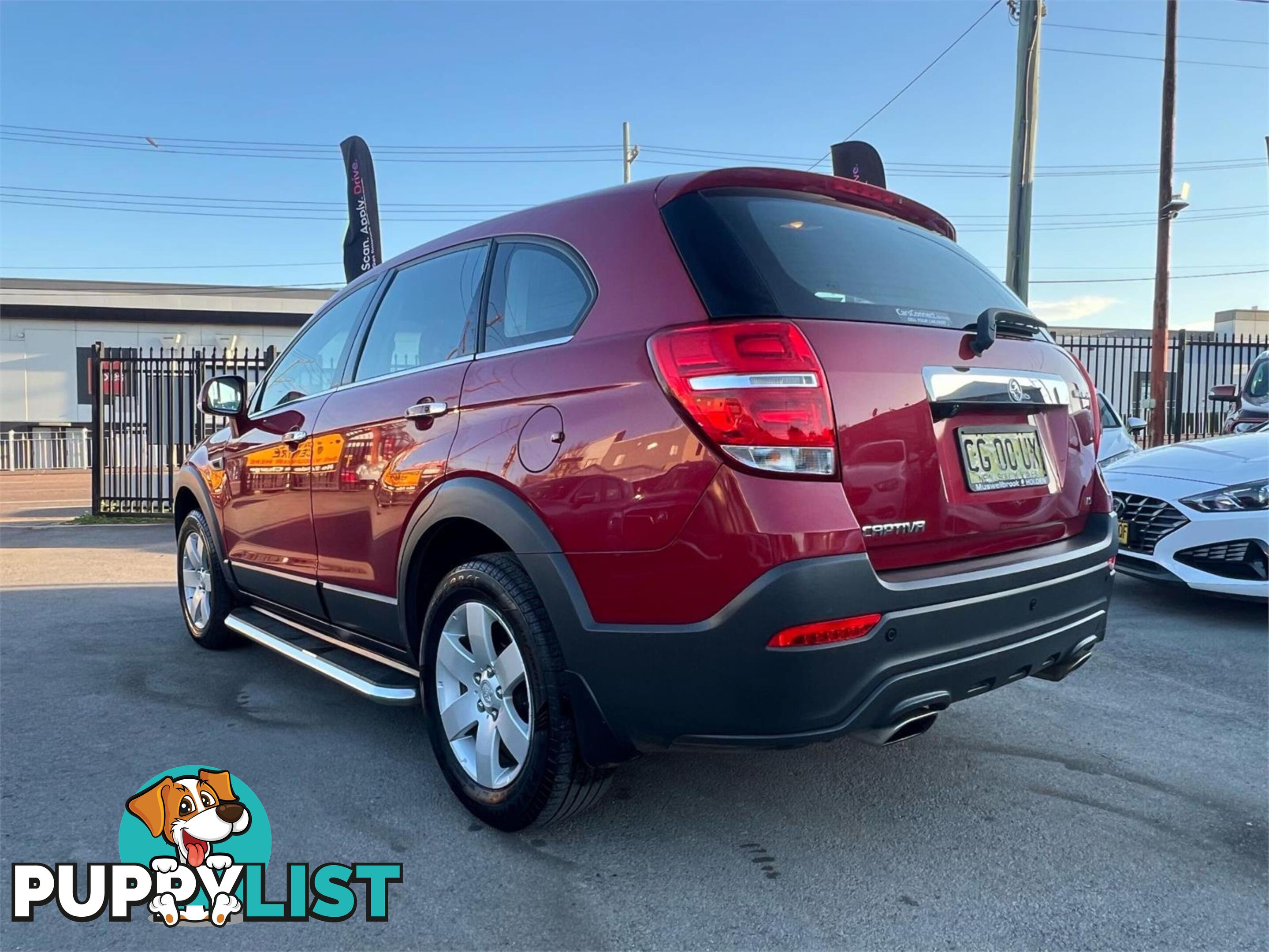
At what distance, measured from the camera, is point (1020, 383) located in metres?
2.58

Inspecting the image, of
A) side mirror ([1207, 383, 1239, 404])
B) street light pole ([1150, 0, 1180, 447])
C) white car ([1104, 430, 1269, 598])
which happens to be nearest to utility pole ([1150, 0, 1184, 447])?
street light pole ([1150, 0, 1180, 447])

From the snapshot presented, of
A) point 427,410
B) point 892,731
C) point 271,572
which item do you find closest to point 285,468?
point 271,572

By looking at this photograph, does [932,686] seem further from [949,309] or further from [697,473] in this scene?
[949,309]

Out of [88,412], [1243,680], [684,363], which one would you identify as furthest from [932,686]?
[88,412]

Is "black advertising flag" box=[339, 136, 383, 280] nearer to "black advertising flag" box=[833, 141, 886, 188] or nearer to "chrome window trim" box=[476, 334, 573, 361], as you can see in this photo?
"black advertising flag" box=[833, 141, 886, 188]

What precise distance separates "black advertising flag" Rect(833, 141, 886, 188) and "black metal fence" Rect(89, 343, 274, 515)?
773 centimetres

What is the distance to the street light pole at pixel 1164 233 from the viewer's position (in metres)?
15.0

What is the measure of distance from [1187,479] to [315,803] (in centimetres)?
499

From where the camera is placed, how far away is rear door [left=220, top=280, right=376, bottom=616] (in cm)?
369

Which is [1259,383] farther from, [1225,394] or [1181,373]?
[1181,373]

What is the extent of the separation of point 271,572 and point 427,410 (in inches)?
62.3

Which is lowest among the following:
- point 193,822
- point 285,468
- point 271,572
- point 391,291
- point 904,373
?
point 193,822

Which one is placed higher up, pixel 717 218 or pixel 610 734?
pixel 717 218

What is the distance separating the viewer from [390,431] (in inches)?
122
